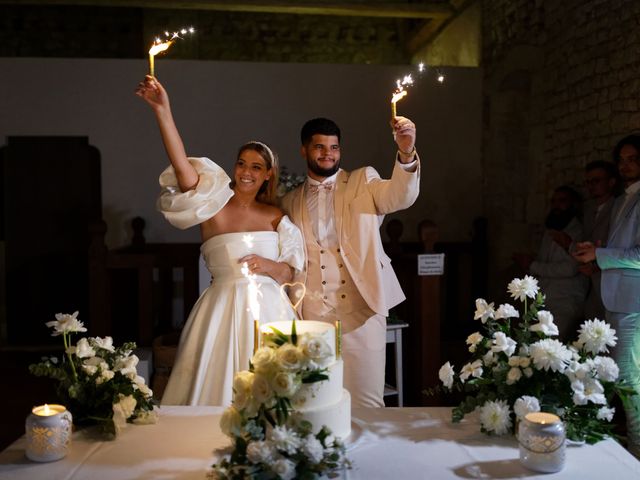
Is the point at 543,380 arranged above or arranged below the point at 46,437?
above

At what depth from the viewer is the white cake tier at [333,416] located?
168 cm

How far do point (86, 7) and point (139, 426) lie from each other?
8672mm

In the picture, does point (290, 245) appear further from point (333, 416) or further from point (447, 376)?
point (333, 416)

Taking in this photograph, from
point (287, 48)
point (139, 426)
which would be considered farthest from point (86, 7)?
point (139, 426)

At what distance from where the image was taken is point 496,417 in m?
1.85

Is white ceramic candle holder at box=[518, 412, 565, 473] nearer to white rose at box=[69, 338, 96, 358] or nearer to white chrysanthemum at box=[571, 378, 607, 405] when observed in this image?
white chrysanthemum at box=[571, 378, 607, 405]

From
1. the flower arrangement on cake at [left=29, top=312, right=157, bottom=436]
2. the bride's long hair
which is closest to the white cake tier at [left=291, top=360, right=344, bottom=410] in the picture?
the flower arrangement on cake at [left=29, top=312, right=157, bottom=436]

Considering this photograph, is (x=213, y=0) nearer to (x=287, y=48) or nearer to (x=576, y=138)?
(x=287, y=48)

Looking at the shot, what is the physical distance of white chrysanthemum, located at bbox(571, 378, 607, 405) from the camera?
1.76m

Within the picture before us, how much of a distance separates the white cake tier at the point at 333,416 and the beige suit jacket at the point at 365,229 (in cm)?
113

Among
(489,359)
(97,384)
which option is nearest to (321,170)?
(489,359)

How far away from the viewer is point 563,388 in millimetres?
1840

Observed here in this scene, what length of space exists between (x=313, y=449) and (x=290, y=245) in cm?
146

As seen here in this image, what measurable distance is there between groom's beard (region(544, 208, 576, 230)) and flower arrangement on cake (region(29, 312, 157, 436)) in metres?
3.60
